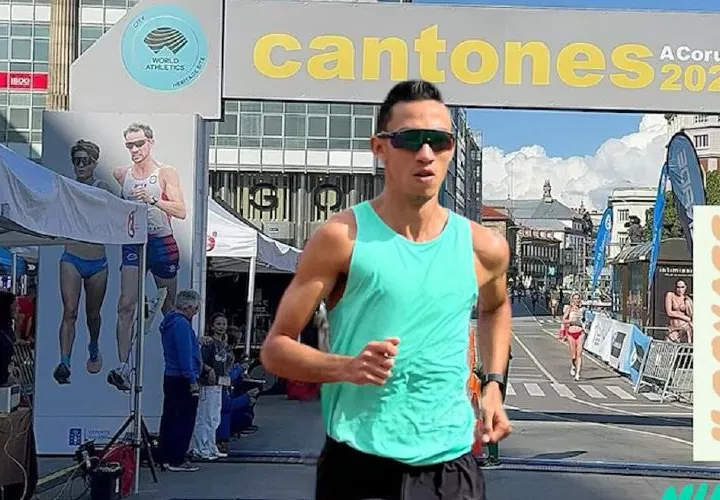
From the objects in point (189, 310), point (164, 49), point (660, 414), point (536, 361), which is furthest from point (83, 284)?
point (536, 361)

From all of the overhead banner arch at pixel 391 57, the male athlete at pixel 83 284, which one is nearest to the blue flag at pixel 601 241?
the overhead banner arch at pixel 391 57

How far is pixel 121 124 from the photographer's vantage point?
1119cm

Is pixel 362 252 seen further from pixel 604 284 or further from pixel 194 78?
pixel 604 284

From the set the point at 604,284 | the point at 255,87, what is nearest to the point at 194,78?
the point at 255,87

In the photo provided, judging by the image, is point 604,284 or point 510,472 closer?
point 510,472

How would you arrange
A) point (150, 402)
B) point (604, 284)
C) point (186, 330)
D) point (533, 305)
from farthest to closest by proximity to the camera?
point (533, 305), point (604, 284), point (150, 402), point (186, 330)

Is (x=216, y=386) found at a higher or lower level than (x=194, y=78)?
lower

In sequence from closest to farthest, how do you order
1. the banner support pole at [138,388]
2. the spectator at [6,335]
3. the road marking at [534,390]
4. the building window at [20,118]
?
1. the spectator at [6,335]
2. the banner support pole at [138,388]
3. the road marking at [534,390]
4. the building window at [20,118]

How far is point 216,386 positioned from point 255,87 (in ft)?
10.0

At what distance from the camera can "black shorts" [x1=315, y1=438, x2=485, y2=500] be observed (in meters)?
3.08

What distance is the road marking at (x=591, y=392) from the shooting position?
21.0 metres

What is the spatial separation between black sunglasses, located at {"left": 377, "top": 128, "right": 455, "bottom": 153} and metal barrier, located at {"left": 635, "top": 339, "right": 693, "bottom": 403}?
17.8 metres

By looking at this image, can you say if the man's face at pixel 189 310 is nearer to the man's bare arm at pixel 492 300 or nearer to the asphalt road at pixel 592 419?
the asphalt road at pixel 592 419

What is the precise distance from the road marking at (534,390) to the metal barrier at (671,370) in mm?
1907
